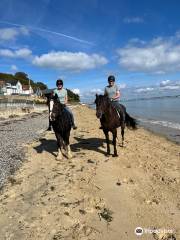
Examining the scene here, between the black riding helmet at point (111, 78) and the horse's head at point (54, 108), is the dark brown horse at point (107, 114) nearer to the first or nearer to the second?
the black riding helmet at point (111, 78)

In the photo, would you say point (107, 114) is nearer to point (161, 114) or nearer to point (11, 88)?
point (161, 114)

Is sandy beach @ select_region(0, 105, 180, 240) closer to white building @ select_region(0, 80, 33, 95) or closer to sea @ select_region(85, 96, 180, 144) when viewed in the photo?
sea @ select_region(85, 96, 180, 144)

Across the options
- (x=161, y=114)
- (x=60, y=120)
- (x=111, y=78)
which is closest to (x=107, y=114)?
(x=111, y=78)

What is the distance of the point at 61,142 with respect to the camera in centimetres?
1153

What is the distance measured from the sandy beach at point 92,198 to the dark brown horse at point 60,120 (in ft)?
2.56

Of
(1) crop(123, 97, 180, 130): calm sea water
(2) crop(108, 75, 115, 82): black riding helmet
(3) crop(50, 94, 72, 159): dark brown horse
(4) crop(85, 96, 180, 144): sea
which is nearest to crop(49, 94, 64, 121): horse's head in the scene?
(3) crop(50, 94, 72, 159): dark brown horse

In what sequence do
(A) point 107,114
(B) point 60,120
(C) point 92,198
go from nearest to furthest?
1. (C) point 92,198
2. (B) point 60,120
3. (A) point 107,114

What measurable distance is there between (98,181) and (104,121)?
10.8 feet

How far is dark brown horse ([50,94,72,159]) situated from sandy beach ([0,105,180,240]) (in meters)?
0.78

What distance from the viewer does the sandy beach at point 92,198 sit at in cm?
579

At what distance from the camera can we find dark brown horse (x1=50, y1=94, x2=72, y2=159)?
1065 centimetres

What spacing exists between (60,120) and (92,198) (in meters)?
4.36

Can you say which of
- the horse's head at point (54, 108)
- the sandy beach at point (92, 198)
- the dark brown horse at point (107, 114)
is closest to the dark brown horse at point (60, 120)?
the horse's head at point (54, 108)

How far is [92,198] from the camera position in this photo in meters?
7.23
